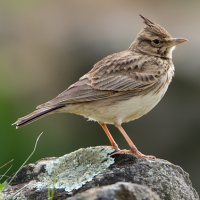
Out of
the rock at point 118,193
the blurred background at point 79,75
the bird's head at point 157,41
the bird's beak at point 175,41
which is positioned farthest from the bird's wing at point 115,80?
the blurred background at point 79,75

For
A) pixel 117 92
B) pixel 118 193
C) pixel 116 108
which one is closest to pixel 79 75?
pixel 117 92

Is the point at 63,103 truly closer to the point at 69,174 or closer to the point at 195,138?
the point at 69,174

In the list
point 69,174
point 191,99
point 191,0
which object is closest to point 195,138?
point 191,99

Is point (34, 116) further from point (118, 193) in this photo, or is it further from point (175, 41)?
point (175, 41)

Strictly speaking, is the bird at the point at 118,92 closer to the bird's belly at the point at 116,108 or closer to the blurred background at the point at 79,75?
the bird's belly at the point at 116,108

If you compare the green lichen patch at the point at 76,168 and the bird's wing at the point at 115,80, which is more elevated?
the bird's wing at the point at 115,80

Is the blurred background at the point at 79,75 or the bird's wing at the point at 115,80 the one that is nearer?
the bird's wing at the point at 115,80

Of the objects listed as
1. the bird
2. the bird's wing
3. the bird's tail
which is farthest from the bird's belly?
the bird's tail
